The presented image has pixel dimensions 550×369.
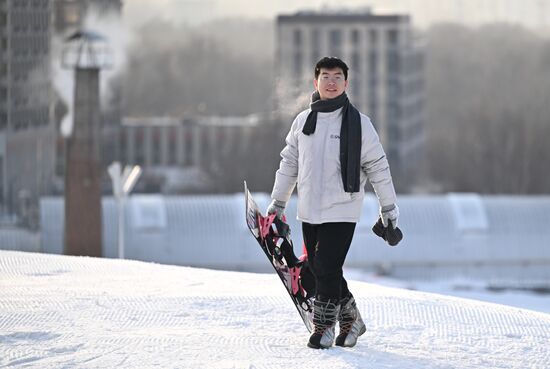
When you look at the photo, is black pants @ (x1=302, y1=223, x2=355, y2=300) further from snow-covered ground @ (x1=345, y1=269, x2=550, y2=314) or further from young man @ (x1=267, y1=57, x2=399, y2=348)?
snow-covered ground @ (x1=345, y1=269, x2=550, y2=314)

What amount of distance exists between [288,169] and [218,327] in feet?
2.70

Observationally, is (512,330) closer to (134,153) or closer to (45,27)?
(45,27)

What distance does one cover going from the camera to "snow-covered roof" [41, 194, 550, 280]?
105 feet

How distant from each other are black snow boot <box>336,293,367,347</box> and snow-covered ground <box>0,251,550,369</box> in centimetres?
7

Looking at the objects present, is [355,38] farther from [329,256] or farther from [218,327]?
[329,256]

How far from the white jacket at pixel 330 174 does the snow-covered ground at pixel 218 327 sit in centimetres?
60

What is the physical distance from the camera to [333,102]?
22.7ft

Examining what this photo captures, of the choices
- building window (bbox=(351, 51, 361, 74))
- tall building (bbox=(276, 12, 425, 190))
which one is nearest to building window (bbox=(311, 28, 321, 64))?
tall building (bbox=(276, 12, 425, 190))

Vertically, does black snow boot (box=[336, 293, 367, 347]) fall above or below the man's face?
below

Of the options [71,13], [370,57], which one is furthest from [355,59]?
[71,13]

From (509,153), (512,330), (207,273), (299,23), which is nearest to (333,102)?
(512,330)

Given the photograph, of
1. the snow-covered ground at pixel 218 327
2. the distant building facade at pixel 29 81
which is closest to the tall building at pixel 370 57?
the distant building facade at pixel 29 81

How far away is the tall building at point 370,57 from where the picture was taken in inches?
3034

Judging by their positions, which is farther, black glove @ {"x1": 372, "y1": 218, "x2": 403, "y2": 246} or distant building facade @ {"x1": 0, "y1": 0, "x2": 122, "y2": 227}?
distant building facade @ {"x1": 0, "y1": 0, "x2": 122, "y2": 227}
